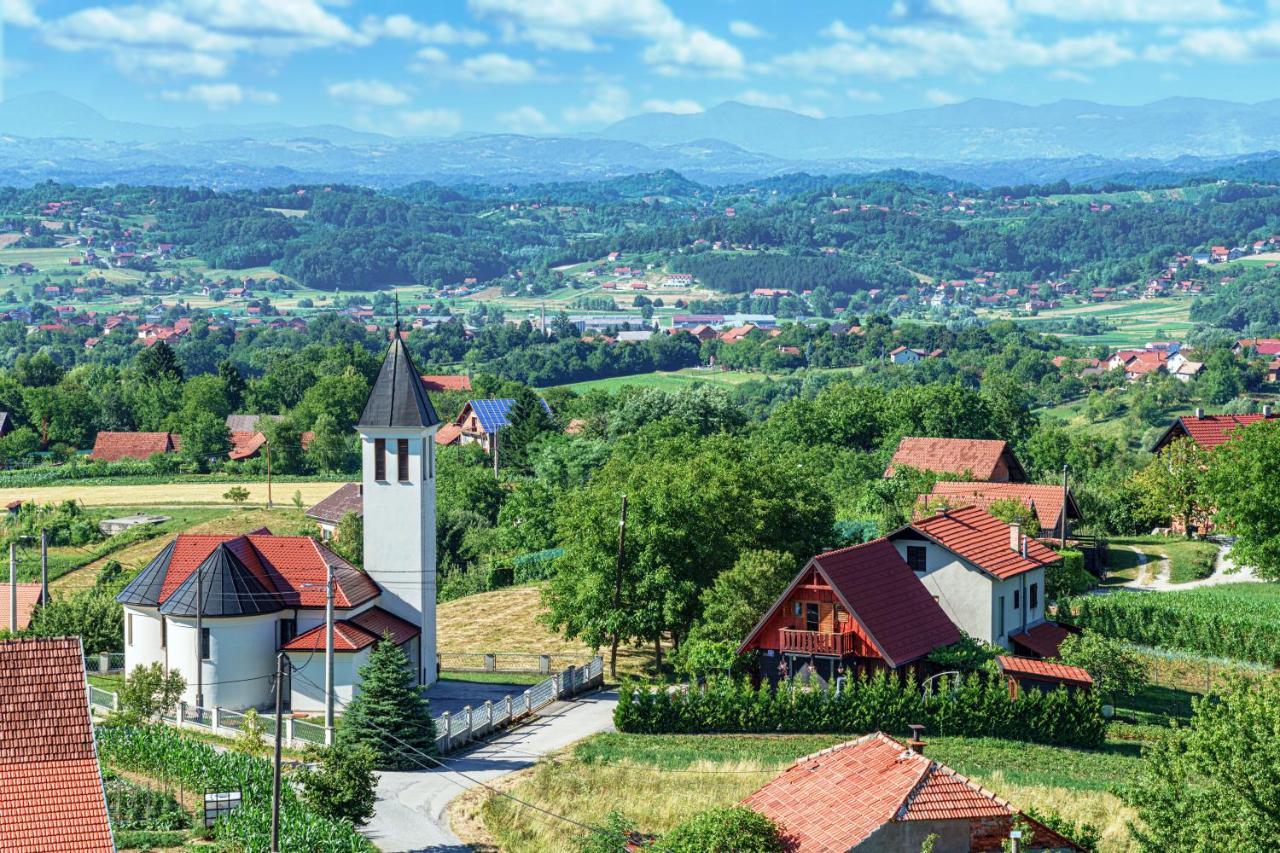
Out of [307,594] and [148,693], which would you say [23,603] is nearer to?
[307,594]

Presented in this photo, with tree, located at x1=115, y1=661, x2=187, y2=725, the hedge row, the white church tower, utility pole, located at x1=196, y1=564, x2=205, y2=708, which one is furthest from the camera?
the white church tower

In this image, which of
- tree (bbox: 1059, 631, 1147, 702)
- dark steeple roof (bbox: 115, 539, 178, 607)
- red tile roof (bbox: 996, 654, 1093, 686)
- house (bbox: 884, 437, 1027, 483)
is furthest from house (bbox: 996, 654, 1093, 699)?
house (bbox: 884, 437, 1027, 483)

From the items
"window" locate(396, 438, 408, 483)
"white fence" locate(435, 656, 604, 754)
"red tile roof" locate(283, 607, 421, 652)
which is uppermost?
"window" locate(396, 438, 408, 483)

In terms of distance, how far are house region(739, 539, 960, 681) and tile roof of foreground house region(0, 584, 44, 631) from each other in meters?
21.4

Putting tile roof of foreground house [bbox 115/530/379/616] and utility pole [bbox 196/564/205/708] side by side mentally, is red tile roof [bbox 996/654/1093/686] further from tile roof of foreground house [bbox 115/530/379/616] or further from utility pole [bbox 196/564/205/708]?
utility pole [bbox 196/564/205/708]

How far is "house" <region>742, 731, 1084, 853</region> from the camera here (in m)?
24.8

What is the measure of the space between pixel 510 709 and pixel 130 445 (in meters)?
68.8

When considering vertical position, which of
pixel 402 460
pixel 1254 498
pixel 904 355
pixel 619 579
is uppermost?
pixel 402 460

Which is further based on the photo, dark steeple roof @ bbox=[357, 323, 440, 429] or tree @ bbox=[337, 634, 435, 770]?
dark steeple roof @ bbox=[357, 323, 440, 429]

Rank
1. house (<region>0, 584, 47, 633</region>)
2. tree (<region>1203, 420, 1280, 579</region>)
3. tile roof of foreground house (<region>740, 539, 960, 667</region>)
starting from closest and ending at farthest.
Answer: tile roof of foreground house (<region>740, 539, 960, 667</region>)
house (<region>0, 584, 47, 633</region>)
tree (<region>1203, 420, 1280, 579</region>)

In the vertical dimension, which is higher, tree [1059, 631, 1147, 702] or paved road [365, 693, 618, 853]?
tree [1059, 631, 1147, 702]

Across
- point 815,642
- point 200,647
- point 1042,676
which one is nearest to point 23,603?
point 200,647

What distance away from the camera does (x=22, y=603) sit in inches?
1925

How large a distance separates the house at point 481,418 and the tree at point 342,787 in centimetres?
7507
